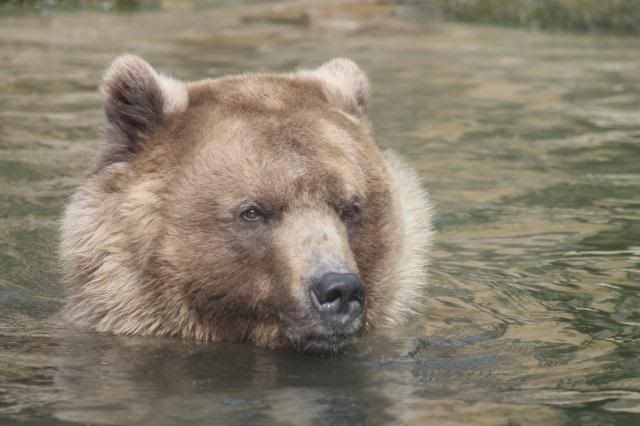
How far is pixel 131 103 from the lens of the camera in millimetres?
6395

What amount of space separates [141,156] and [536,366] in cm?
215

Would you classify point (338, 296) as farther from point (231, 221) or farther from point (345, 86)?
point (345, 86)

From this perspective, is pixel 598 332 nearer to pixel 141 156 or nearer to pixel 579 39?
pixel 141 156

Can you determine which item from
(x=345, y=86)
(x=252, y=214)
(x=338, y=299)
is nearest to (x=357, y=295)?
(x=338, y=299)

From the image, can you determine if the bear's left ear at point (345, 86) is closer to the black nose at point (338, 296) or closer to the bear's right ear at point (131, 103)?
the bear's right ear at point (131, 103)

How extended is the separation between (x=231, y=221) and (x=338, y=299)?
741mm

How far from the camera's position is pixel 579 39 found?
60.3 ft

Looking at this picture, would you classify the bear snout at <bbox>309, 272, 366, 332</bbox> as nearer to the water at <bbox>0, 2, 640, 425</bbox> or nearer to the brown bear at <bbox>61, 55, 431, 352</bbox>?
the brown bear at <bbox>61, 55, 431, 352</bbox>

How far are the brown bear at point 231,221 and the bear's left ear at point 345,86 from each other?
16.6 inches

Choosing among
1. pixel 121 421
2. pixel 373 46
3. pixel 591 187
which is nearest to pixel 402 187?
pixel 121 421

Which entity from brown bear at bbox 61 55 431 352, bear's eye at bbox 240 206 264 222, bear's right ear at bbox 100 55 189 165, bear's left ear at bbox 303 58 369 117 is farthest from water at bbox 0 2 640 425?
bear's left ear at bbox 303 58 369 117

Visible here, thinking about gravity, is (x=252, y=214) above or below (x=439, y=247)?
above

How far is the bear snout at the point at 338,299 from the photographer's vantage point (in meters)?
5.52

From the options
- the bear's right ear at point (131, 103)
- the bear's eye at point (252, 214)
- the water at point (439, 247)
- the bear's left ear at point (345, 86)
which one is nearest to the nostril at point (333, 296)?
the water at point (439, 247)
